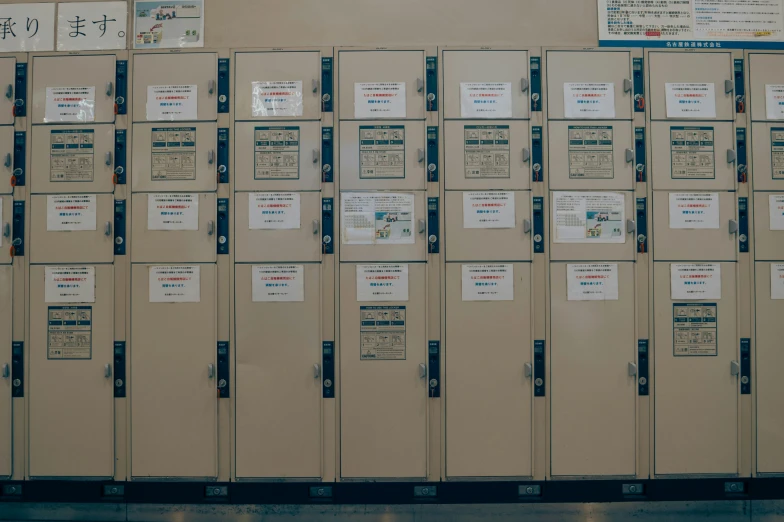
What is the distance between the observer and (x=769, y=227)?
3172 mm

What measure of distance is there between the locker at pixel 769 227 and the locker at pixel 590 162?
0.86 metres

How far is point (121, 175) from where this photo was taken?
10.5ft

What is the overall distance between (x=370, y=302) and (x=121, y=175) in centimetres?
183

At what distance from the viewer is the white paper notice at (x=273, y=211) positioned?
10.3 feet

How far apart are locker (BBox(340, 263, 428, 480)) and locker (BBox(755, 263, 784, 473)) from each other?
2.18 m

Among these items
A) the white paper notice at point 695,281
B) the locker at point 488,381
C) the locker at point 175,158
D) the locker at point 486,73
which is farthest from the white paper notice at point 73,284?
the white paper notice at point 695,281

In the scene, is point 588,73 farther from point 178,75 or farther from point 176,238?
point 176,238

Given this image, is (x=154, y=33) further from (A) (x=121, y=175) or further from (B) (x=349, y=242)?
(B) (x=349, y=242)

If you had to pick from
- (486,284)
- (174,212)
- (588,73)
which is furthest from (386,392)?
(588,73)

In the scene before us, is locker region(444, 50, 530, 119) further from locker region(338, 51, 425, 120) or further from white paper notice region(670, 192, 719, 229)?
white paper notice region(670, 192, 719, 229)

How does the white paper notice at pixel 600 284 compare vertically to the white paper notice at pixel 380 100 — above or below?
below

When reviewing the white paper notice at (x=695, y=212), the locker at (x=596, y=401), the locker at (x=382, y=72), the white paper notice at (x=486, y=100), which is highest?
the locker at (x=382, y=72)

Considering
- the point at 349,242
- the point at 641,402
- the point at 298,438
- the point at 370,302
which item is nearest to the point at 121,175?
the point at 349,242

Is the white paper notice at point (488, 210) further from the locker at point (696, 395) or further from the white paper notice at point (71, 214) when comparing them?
the white paper notice at point (71, 214)
